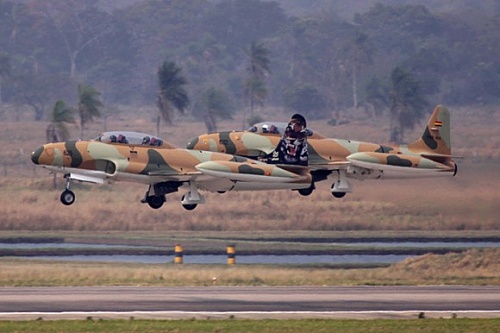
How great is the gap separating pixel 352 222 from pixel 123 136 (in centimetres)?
2021

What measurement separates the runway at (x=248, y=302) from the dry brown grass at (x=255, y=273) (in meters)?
2.77

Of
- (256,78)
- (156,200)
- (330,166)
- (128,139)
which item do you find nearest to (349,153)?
(330,166)

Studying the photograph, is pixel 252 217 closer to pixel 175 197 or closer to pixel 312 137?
pixel 175 197

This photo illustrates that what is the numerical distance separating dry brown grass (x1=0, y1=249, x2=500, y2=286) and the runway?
9.10ft

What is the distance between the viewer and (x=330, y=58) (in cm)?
18638

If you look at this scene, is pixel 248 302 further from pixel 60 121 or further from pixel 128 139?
pixel 60 121

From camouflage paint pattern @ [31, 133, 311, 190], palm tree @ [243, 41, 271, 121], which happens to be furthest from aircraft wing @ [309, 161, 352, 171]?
palm tree @ [243, 41, 271, 121]

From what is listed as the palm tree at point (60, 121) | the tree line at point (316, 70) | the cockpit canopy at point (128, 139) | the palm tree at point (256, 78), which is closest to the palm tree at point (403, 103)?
the tree line at point (316, 70)

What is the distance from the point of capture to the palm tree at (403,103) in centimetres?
12638

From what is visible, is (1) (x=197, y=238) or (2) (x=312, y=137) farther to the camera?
(1) (x=197, y=238)

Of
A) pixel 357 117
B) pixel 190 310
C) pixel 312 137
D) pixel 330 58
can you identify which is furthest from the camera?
pixel 330 58

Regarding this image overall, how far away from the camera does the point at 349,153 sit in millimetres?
65938

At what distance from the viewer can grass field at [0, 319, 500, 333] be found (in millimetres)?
37125

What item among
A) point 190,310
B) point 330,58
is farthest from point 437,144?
point 330,58
